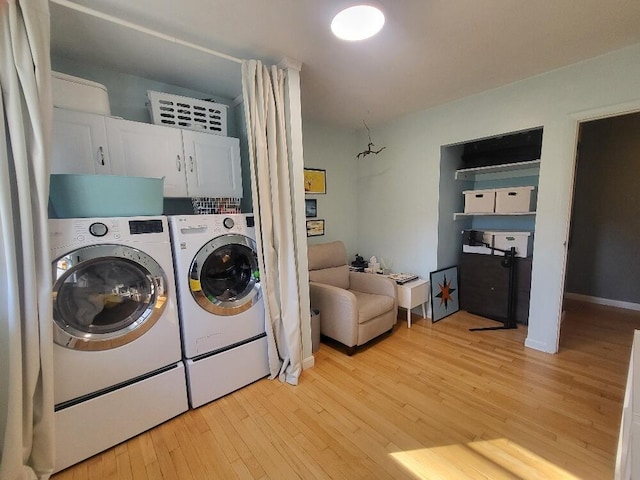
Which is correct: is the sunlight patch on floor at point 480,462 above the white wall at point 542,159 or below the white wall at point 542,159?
below

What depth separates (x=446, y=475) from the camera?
126 cm

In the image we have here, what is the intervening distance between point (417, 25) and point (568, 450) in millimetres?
2443

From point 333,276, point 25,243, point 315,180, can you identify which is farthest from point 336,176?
point 25,243

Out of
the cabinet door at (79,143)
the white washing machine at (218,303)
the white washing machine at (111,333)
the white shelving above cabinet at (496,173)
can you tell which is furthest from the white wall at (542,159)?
the cabinet door at (79,143)

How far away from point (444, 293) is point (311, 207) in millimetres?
1853

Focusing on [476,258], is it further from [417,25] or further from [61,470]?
[61,470]

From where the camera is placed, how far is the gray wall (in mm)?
3098

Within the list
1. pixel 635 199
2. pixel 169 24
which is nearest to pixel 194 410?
pixel 169 24

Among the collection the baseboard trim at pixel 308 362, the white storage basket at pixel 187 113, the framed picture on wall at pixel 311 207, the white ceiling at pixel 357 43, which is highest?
the white ceiling at pixel 357 43

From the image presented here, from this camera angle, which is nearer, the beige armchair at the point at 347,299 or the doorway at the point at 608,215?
Result: the beige armchair at the point at 347,299

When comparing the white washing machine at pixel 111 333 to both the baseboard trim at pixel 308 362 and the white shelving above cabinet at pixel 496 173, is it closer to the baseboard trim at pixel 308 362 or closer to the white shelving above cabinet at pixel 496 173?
the baseboard trim at pixel 308 362

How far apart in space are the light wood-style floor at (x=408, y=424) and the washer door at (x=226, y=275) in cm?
66

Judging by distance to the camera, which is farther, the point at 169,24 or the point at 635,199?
the point at 635,199

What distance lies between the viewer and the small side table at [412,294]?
9.03ft
